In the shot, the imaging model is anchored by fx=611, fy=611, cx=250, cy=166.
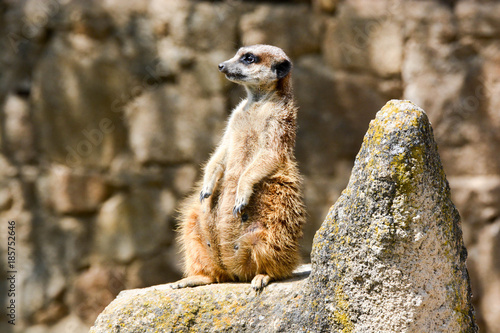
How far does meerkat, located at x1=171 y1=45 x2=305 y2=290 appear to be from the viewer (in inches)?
121

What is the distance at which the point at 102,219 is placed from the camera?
20.6 ft

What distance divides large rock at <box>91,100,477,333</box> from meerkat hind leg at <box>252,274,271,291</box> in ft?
0.86

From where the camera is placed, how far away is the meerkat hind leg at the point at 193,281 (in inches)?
124

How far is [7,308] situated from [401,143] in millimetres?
4977

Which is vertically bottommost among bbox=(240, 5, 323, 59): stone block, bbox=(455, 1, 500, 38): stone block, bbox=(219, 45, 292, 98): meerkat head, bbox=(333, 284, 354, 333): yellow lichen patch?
bbox=(333, 284, 354, 333): yellow lichen patch

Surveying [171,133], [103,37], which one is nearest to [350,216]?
Result: [171,133]

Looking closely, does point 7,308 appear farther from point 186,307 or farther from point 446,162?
point 446,162

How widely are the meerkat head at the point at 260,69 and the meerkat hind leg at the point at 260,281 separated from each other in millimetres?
1083

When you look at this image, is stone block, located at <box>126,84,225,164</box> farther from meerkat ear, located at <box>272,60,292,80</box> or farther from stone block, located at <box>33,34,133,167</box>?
meerkat ear, located at <box>272,60,292,80</box>

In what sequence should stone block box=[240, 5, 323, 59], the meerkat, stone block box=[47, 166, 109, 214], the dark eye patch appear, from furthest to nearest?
stone block box=[240, 5, 323, 59]
stone block box=[47, 166, 109, 214]
the dark eye patch
the meerkat

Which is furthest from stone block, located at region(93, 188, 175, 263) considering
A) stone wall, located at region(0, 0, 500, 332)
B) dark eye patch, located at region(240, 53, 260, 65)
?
dark eye patch, located at region(240, 53, 260, 65)

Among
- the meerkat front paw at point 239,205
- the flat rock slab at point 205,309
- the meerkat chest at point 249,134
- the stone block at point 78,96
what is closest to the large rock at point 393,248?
the flat rock slab at point 205,309

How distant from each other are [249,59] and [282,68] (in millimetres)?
194

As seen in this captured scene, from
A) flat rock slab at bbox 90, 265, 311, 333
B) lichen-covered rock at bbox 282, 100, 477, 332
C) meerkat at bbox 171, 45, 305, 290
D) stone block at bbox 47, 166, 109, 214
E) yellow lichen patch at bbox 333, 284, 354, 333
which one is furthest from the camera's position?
stone block at bbox 47, 166, 109, 214
